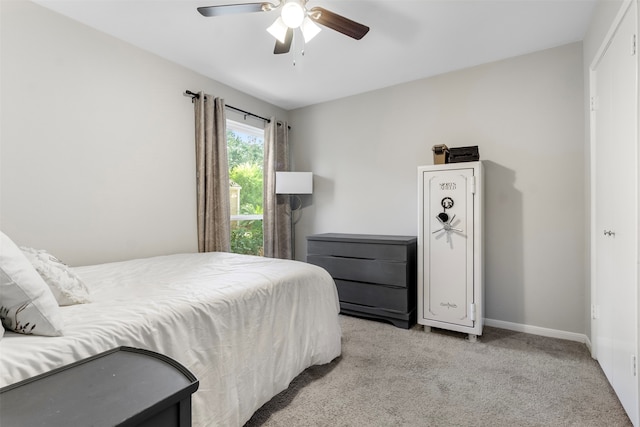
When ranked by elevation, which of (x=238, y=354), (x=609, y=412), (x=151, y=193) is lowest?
(x=609, y=412)

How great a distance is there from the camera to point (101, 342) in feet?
3.33

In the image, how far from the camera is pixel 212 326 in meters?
1.37

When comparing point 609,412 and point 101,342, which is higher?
point 101,342

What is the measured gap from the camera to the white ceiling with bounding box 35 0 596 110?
2.07m

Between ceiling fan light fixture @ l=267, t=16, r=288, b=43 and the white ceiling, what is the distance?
311 mm

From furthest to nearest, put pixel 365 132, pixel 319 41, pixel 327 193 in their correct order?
pixel 327 193
pixel 365 132
pixel 319 41

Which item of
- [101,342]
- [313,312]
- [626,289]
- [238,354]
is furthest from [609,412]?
[101,342]

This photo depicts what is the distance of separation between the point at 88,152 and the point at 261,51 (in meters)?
1.61

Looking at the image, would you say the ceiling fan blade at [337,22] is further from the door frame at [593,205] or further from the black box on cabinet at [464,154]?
the door frame at [593,205]

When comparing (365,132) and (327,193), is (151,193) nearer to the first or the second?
(327,193)

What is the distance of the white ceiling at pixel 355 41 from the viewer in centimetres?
207

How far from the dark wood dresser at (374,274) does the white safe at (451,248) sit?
0.14 meters

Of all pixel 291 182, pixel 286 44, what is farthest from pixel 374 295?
pixel 286 44

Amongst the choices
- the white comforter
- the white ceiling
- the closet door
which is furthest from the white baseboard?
the white ceiling
